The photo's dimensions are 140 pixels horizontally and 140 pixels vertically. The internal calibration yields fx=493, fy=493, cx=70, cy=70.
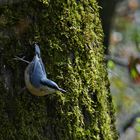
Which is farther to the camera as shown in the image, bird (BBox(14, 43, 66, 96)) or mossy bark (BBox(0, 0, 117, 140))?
mossy bark (BBox(0, 0, 117, 140))

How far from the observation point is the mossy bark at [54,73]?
6.25 feet

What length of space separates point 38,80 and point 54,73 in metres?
Result: 0.17

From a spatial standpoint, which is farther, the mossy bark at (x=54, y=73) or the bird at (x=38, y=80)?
the mossy bark at (x=54, y=73)

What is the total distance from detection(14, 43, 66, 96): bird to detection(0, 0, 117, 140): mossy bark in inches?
2.3

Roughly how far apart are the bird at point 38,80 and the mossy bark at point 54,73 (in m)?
0.06

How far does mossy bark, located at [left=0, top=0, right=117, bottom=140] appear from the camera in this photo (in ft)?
6.25

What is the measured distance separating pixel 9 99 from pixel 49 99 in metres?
0.16

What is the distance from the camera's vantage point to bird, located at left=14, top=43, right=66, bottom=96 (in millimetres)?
1803

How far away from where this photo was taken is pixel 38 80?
1816 mm

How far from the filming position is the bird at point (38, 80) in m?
1.80

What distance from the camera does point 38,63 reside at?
1842 mm

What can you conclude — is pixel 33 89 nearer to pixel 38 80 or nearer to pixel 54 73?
pixel 38 80

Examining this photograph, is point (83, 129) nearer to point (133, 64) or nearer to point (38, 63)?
point (38, 63)

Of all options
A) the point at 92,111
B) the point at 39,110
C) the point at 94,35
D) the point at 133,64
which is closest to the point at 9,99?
the point at 39,110
